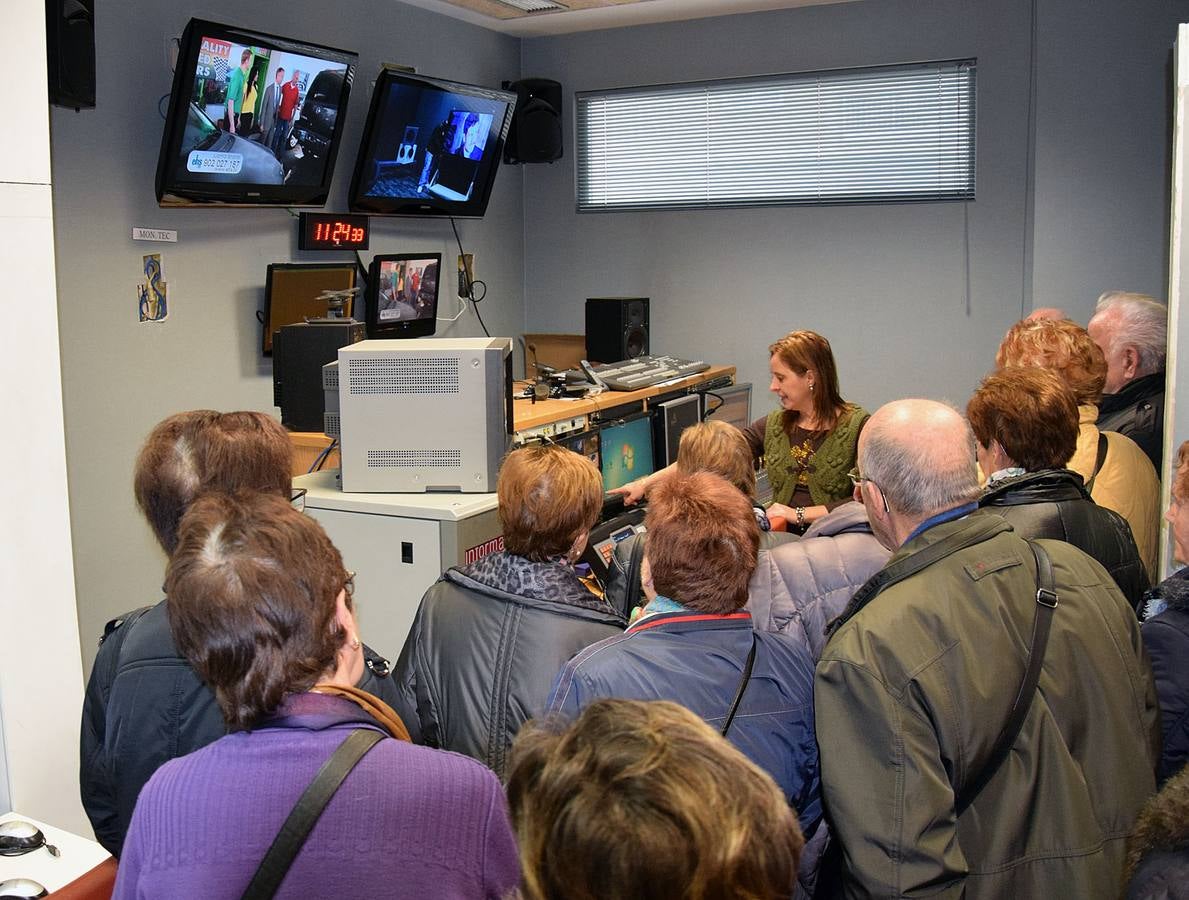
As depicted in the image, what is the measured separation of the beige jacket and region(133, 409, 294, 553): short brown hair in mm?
2034

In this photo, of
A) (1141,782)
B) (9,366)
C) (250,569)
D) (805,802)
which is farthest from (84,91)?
(1141,782)

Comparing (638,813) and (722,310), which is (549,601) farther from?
(722,310)

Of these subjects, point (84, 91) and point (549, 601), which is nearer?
point (549, 601)

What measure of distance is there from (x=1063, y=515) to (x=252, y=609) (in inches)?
65.1

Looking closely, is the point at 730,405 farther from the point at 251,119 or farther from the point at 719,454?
the point at 719,454

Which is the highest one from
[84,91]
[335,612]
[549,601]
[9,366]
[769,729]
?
[84,91]

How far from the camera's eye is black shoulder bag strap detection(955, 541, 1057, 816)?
5.44 ft

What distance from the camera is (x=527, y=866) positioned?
81cm

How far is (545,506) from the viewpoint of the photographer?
2.22 m

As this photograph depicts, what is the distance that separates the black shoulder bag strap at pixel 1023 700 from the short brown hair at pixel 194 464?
1.32 meters

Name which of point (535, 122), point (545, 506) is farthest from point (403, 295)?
point (545, 506)

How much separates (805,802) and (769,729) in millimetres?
176

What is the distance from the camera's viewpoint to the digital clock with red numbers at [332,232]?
17.7ft

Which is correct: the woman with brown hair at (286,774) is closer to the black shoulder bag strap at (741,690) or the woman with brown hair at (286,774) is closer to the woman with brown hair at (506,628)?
the black shoulder bag strap at (741,690)
